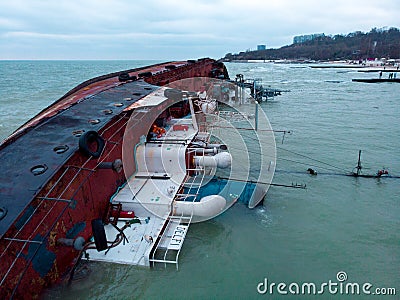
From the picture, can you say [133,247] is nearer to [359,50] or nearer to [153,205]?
[153,205]

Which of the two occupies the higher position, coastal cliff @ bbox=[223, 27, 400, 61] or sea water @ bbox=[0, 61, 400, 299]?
coastal cliff @ bbox=[223, 27, 400, 61]

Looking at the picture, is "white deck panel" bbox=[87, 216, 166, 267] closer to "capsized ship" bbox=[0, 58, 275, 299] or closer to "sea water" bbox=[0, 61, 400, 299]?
"capsized ship" bbox=[0, 58, 275, 299]

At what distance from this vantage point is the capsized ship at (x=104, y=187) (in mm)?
6973

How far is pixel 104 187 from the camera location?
10.1 metres

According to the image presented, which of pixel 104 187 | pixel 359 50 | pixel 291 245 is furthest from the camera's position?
pixel 359 50

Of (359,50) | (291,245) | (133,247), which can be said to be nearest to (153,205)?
(133,247)

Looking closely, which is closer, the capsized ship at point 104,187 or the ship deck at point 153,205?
the capsized ship at point 104,187

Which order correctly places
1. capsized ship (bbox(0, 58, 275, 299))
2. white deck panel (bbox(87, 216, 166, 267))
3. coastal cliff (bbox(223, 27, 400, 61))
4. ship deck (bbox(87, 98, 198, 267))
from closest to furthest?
capsized ship (bbox(0, 58, 275, 299)), white deck panel (bbox(87, 216, 166, 267)), ship deck (bbox(87, 98, 198, 267)), coastal cliff (bbox(223, 27, 400, 61))

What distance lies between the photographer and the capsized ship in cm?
697

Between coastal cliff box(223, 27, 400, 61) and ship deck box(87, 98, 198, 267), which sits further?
coastal cliff box(223, 27, 400, 61)

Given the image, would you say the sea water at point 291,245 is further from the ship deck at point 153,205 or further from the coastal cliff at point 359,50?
the coastal cliff at point 359,50

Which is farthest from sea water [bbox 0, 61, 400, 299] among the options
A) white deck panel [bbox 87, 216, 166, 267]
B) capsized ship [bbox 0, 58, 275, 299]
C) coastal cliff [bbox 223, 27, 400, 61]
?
coastal cliff [bbox 223, 27, 400, 61]

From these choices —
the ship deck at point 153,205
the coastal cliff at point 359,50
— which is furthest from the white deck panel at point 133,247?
the coastal cliff at point 359,50

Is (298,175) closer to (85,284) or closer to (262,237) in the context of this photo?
(262,237)
